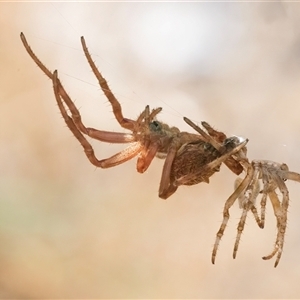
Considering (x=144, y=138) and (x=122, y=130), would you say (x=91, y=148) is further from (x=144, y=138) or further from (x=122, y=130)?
(x=122, y=130)

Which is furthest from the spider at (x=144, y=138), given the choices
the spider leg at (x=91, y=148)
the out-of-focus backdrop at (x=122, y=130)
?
the out-of-focus backdrop at (x=122, y=130)

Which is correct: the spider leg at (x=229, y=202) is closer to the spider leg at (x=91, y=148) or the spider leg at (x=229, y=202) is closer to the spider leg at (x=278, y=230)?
the spider leg at (x=278, y=230)

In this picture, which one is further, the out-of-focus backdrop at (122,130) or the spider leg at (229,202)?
the out-of-focus backdrop at (122,130)

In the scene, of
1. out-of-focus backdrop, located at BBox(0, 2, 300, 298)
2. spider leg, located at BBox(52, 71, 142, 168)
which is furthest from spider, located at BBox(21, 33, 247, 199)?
out-of-focus backdrop, located at BBox(0, 2, 300, 298)

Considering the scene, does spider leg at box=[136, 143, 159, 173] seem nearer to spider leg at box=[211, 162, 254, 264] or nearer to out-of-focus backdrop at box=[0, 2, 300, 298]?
spider leg at box=[211, 162, 254, 264]

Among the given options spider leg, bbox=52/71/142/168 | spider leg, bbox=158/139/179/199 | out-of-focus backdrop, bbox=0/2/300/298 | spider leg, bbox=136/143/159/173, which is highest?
out-of-focus backdrop, bbox=0/2/300/298

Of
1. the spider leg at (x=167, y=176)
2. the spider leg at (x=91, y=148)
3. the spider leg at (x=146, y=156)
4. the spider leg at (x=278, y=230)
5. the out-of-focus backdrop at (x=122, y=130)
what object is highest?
the out-of-focus backdrop at (x=122, y=130)
